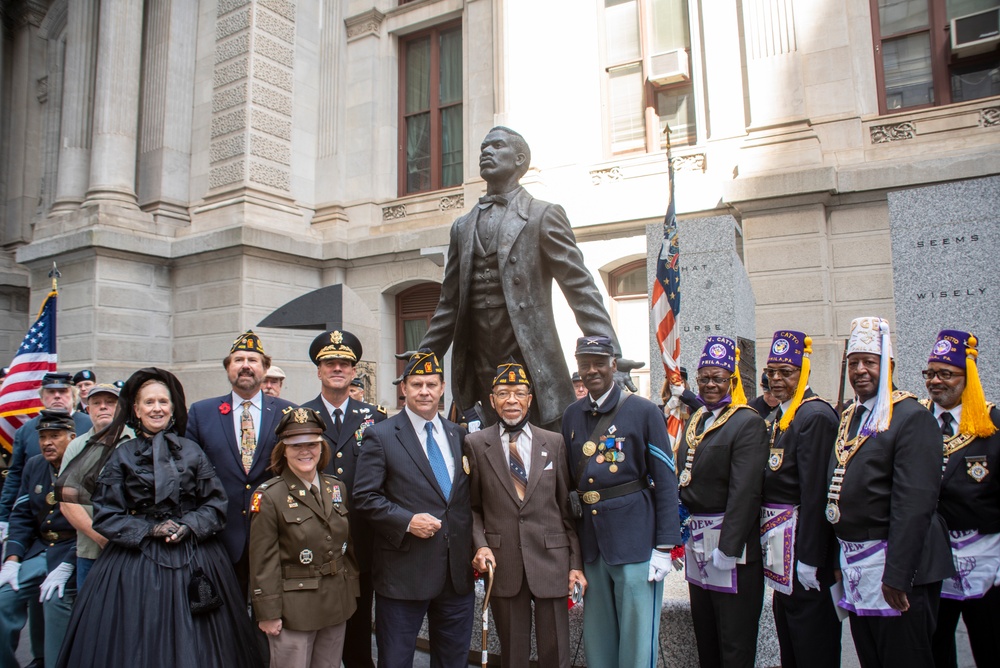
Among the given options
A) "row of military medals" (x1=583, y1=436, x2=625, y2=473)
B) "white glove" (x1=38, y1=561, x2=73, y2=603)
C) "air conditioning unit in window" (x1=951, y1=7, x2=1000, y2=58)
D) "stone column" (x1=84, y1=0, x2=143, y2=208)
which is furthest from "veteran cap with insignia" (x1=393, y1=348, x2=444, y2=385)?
"stone column" (x1=84, y1=0, x2=143, y2=208)

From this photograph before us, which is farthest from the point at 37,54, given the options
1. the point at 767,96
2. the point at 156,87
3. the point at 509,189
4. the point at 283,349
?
the point at 509,189

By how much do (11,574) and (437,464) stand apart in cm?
331

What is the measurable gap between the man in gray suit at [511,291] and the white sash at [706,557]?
1.08 m

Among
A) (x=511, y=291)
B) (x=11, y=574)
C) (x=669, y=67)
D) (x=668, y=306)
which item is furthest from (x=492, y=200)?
(x=669, y=67)

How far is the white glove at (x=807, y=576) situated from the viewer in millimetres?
3660

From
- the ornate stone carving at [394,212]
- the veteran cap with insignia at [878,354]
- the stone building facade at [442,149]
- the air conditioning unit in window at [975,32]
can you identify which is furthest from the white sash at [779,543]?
the ornate stone carving at [394,212]

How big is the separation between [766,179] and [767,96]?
1460 mm

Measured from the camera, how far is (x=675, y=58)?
39.6ft

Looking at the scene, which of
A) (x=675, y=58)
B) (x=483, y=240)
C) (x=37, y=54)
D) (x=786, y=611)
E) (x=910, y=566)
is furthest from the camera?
(x=37, y=54)

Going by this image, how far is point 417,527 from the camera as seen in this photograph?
348 centimetres

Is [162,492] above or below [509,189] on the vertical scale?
below

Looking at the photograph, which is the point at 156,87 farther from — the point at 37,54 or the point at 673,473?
the point at 673,473

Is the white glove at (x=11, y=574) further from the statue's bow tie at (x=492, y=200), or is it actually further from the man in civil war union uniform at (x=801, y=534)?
the man in civil war union uniform at (x=801, y=534)

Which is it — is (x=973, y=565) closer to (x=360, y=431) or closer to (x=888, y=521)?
(x=888, y=521)
